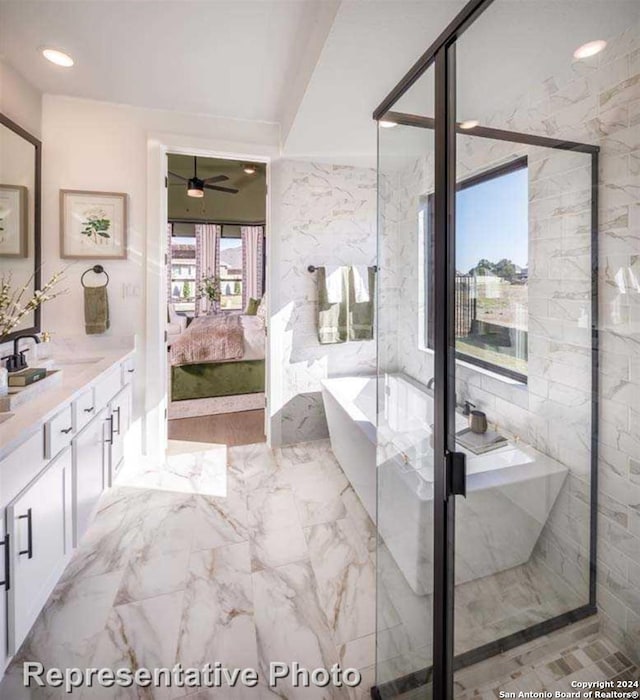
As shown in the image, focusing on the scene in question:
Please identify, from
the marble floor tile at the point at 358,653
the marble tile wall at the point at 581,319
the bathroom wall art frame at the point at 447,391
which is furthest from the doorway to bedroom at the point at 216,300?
the marble tile wall at the point at 581,319

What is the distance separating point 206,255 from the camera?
25.1 ft

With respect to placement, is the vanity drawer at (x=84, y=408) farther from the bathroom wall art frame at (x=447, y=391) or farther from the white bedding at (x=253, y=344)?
the white bedding at (x=253, y=344)

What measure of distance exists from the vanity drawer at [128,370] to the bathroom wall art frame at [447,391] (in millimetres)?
2283

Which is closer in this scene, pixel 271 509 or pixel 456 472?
pixel 456 472

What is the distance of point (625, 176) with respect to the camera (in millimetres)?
997

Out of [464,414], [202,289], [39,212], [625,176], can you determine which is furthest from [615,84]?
[202,289]

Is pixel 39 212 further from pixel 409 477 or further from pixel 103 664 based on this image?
pixel 409 477

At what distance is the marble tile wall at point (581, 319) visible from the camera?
3.27ft

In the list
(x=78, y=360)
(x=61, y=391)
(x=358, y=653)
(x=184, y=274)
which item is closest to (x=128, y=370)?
(x=78, y=360)

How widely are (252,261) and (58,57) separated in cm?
567

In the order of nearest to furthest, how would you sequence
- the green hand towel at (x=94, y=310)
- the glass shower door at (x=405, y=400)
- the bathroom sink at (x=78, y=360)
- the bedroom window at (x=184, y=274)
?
the glass shower door at (x=405, y=400)
the bathroom sink at (x=78, y=360)
the green hand towel at (x=94, y=310)
the bedroom window at (x=184, y=274)

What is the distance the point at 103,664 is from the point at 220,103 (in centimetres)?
322

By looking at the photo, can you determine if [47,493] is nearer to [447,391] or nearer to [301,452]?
[447,391]

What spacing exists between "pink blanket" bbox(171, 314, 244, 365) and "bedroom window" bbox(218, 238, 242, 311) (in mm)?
3102
